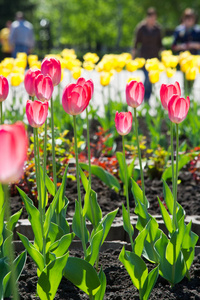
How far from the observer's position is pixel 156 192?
134 inches

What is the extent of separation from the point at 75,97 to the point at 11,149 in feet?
2.25

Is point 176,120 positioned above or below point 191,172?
above

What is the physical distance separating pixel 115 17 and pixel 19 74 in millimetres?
37752

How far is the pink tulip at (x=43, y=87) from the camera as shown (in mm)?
1776

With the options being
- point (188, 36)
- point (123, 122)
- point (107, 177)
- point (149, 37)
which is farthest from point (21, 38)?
point (123, 122)

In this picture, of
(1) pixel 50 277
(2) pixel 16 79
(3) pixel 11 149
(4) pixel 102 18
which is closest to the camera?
(3) pixel 11 149

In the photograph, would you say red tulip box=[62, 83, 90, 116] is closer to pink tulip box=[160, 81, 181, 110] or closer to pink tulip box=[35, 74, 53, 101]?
pink tulip box=[35, 74, 53, 101]

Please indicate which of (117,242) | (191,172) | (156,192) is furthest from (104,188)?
(117,242)

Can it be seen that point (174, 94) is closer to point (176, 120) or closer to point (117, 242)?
point (176, 120)

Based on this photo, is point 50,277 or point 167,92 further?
point 167,92

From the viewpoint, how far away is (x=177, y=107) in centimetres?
177

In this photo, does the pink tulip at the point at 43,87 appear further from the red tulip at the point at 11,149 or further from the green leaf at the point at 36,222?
the red tulip at the point at 11,149

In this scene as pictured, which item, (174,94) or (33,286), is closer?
(174,94)

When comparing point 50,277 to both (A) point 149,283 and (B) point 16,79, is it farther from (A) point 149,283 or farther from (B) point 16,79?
(B) point 16,79
